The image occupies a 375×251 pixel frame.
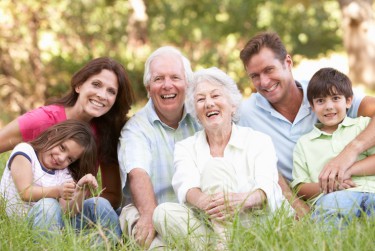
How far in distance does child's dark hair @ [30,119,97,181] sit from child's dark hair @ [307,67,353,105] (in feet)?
4.86

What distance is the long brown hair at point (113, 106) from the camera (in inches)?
160

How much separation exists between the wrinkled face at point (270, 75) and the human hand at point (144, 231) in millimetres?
1259

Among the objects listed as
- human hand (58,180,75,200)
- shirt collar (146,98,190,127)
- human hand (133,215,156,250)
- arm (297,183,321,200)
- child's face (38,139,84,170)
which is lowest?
human hand (133,215,156,250)

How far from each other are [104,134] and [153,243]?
107cm

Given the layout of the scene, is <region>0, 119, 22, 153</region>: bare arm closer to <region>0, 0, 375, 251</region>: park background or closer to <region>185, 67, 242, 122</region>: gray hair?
<region>0, 0, 375, 251</region>: park background

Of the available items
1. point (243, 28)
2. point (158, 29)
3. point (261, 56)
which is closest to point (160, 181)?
point (261, 56)

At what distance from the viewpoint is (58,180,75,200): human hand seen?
3.30 meters

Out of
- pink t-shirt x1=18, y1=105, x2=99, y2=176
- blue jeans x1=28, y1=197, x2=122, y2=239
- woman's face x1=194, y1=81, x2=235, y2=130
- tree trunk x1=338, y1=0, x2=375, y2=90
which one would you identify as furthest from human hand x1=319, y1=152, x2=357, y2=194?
tree trunk x1=338, y1=0, x2=375, y2=90

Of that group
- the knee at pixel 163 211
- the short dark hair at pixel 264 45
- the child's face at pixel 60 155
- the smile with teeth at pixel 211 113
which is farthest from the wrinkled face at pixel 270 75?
the child's face at pixel 60 155

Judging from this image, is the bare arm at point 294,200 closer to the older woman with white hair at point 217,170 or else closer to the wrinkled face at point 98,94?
the older woman with white hair at point 217,170

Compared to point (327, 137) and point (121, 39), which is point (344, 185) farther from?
point (121, 39)

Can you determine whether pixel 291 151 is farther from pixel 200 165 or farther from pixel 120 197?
pixel 120 197

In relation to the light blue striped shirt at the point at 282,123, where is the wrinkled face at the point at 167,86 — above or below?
above

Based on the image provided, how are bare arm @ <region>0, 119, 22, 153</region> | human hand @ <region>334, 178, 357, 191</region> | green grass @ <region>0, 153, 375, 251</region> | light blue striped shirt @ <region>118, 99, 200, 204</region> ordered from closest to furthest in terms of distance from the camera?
green grass @ <region>0, 153, 375, 251</region> < human hand @ <region>334, 178, 357, 191</region> < light blue striped shirt @ <region>118, 99, 200, 204</region> < bare arm @ <region>0, 119, 22, 153</region>
